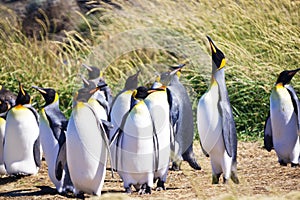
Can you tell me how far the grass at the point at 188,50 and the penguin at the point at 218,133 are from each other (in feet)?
7.04

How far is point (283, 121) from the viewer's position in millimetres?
6375

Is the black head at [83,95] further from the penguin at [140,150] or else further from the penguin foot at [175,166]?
the penguin foot at [175,166]

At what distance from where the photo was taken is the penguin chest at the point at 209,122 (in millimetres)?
5762

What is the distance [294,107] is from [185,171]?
1063 mm

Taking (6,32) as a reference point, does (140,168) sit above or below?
below

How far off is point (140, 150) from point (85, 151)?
1.32 feet

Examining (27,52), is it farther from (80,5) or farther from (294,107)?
(294,107)

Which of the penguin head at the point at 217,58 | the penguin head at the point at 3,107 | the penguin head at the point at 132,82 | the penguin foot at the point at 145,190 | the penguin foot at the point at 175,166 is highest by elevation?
the penguin head at the point at 217,58

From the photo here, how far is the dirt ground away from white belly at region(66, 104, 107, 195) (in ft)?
0.48

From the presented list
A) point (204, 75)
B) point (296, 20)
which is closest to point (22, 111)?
point (204, 75)

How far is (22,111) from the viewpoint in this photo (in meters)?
6.62

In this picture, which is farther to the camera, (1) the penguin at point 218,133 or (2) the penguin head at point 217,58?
(2) the penguin head at point 217,58

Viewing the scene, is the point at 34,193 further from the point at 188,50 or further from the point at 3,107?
the point at 188,50

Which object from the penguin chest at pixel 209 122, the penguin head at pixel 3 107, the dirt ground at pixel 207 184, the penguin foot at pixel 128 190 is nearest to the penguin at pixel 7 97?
the penguin head at pixel 3 107
